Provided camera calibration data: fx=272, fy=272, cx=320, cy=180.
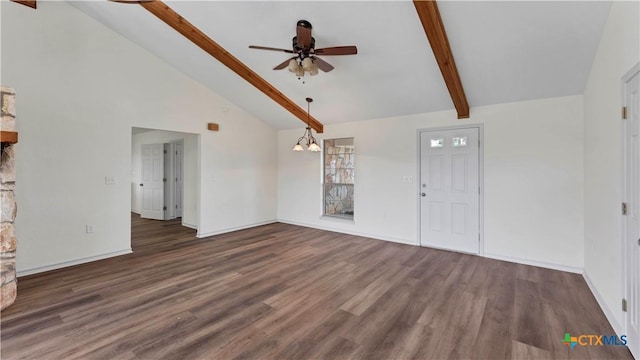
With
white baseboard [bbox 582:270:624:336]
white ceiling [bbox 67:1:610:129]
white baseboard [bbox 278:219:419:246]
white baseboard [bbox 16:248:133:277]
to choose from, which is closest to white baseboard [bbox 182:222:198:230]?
white baseboard [bbox 16:248:133:277]

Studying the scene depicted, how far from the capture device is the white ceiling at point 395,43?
2.79 metres

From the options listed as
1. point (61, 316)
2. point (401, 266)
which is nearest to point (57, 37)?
point (61, 316)

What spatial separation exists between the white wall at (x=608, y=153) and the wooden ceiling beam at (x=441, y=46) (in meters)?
1.35

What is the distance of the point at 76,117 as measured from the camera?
3.92 metres

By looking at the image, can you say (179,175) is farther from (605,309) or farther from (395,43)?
(605,309)

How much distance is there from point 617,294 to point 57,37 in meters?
6.98

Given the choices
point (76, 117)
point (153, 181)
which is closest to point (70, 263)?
point (76, 117)

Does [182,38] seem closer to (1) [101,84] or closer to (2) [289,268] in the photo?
(1) [101,84]

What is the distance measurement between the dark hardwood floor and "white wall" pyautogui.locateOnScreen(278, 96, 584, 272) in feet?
1.43

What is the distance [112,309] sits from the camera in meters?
2.68

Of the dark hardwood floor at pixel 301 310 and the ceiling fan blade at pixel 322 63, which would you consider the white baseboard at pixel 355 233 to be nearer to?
the dark hardwood floor at pixel 301 310

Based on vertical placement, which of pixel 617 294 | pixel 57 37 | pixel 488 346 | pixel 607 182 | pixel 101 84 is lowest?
pixel 488 346

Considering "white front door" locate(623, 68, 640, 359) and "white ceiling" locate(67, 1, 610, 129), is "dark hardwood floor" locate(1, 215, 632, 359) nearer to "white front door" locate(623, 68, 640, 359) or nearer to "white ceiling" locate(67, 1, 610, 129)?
"white front door" locate(623, 68, 640, 359)

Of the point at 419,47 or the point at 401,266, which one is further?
the point at 401,266
